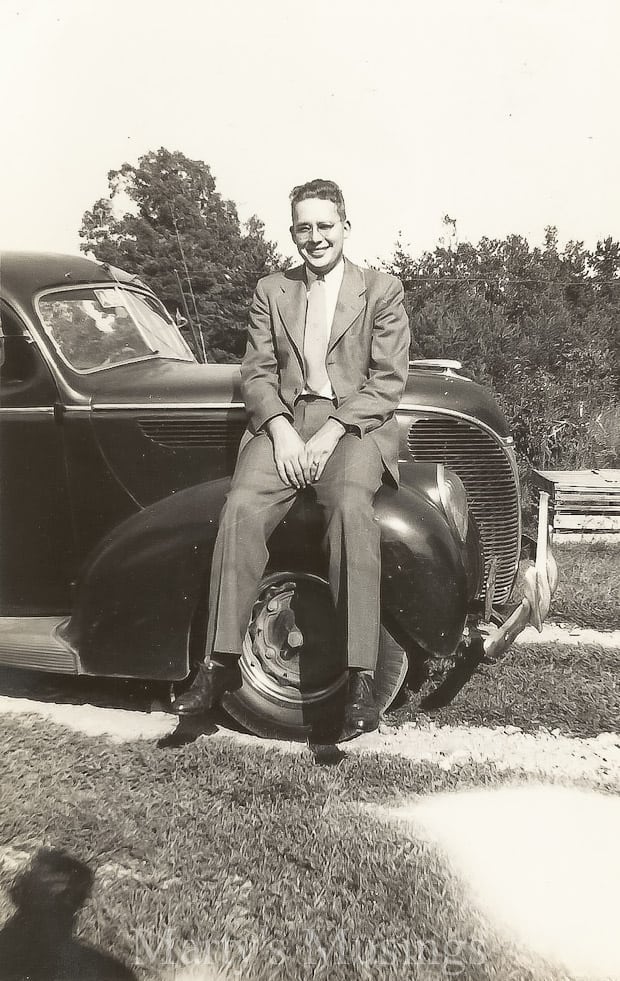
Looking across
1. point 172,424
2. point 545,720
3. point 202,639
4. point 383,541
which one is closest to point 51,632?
point 202,639

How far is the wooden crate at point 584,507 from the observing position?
18.1 ft

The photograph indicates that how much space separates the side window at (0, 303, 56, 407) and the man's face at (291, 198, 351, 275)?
129 cm

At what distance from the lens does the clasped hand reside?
2816mm

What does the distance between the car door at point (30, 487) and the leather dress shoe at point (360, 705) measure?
156 cm

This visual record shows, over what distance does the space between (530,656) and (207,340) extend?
2540 millimetres

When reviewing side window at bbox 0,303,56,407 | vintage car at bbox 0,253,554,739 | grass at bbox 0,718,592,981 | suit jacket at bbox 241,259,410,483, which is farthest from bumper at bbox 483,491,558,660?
side window at bbox 0,303,56,407

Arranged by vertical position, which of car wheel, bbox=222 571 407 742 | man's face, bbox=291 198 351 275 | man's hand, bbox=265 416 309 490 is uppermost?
man's face, bbox=291 198 351 275

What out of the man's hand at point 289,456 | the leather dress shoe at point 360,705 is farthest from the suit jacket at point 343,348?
the leather dress shoe at point 360,705

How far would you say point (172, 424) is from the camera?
3398mm

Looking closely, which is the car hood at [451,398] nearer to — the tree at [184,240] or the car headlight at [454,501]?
the car headlight at [454,501]

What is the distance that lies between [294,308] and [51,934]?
7.48 ft

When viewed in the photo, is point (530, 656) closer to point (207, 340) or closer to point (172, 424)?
point (172, 424)

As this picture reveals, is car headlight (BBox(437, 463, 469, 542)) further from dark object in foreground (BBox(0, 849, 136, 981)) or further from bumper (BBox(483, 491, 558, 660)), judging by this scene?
dark object in foreground (BBox(0, 849, 136, 981))

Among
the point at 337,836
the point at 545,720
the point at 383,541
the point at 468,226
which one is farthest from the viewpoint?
the point at 468,226
